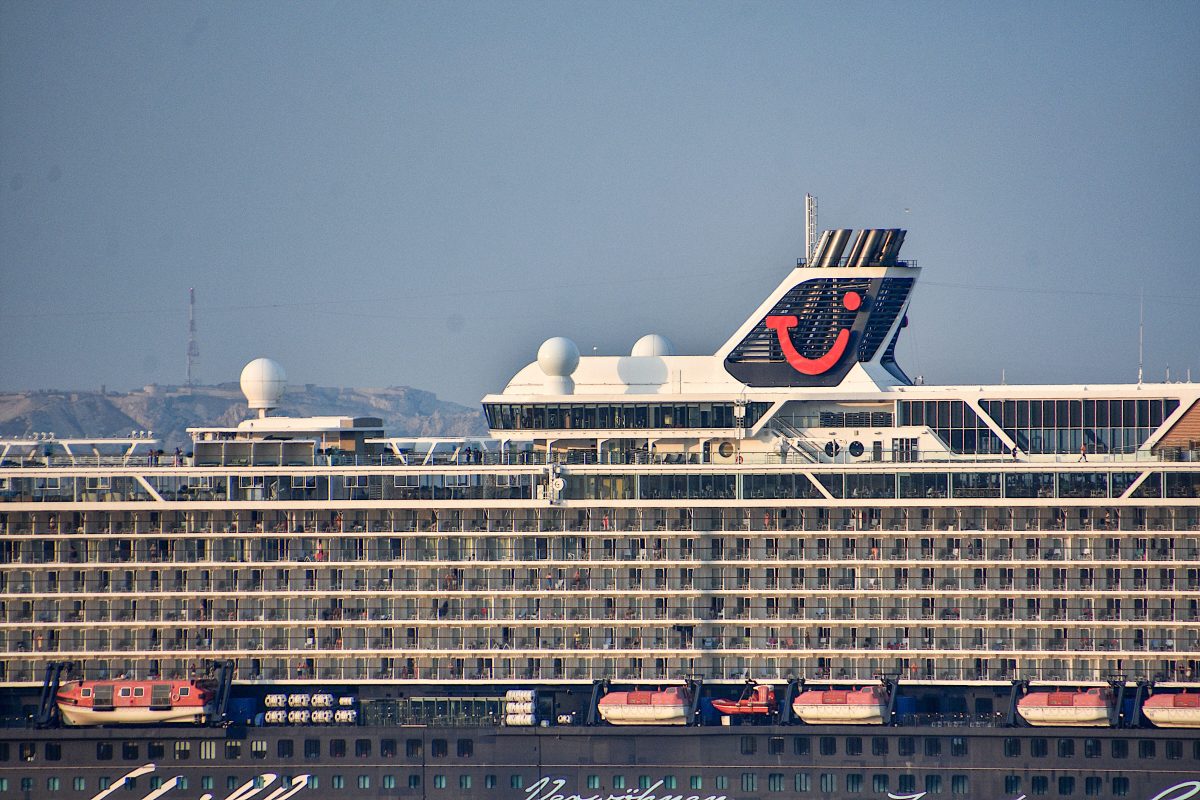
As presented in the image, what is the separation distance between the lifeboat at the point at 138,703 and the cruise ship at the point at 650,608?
8 centimetres

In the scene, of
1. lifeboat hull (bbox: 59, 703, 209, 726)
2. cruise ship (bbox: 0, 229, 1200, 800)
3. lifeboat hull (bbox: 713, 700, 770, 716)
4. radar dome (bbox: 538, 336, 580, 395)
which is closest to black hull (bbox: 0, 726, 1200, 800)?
cruise ship (bbox: 0, 229, 1200, 800)

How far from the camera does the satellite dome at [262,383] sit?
206ft

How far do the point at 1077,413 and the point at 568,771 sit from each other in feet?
71.5

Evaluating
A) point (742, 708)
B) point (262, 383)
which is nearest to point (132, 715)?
point (262, 383)

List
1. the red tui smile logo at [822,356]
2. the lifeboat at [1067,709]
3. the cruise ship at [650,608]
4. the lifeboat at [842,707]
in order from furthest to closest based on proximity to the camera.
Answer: the red tui smile logo at [822,356] → the cruise ship at [650,608] → the lifeboat at [842,707] → the lifeboat at [1067,709]

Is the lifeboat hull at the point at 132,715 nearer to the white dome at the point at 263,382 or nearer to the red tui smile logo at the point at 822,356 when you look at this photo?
the white dome at the point at 263,382

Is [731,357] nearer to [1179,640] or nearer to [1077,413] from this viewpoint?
[1077,413]

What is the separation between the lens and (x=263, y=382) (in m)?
62.7

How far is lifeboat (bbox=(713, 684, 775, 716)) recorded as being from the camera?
173ft

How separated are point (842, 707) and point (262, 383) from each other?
85.6 ft

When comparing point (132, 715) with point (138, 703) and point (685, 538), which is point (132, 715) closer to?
point (138, 703)

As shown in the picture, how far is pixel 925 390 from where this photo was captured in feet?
186

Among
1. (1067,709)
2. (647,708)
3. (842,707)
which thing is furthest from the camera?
(647,708)

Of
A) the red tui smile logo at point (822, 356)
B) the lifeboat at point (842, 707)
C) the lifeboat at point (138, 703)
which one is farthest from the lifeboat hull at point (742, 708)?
the lifeboat at point (138, 703)
